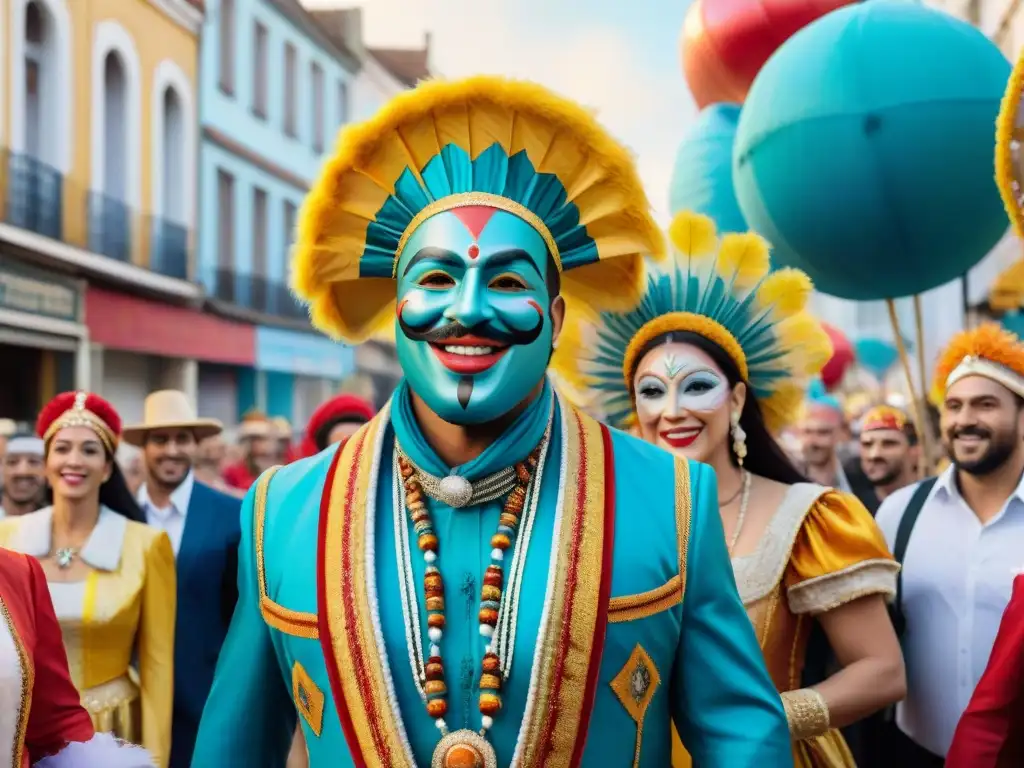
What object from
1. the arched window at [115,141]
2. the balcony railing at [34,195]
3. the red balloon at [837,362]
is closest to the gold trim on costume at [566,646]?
the red balloon at [837,362]

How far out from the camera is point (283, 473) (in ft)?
8.38

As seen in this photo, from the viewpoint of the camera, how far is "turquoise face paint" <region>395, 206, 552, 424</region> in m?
2.28

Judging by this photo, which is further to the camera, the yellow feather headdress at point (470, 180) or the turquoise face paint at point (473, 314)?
the yellow feather headdress at point (470, 180)

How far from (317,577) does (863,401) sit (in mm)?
15995

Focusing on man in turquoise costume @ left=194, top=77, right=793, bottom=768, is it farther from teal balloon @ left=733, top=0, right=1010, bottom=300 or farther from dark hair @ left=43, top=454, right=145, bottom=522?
dark hair @ left=43, top=454, right=145, bottom=522

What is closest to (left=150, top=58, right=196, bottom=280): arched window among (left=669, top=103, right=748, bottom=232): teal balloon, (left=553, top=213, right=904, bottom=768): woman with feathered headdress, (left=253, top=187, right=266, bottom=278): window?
(left=253, top=187, right=266, bottom=278): window

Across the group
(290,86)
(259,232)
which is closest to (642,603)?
(259,232)

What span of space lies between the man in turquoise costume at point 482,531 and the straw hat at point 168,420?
373cm

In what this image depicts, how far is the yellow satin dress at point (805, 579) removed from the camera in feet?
10.9

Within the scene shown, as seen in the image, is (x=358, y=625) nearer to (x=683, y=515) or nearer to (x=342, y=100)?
(x=683, y=515)

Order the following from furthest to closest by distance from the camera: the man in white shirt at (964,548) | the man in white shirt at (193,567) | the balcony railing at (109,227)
→ the balcony railing at (109,227), the man in white shirt at (193,567), the man in white shirt at (964,548)

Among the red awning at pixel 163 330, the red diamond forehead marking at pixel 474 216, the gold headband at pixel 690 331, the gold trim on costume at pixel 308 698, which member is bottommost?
the gold trim on costume at pixel 308 698

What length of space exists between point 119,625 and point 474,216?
2693mm

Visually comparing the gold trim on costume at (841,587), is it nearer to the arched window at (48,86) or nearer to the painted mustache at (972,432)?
the painted mustache at (972,432)
